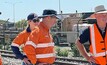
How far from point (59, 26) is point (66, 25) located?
0.72 metres

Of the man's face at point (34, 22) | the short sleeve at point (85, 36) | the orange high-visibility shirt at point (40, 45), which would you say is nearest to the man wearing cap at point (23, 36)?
the man's face at point (34, 22)

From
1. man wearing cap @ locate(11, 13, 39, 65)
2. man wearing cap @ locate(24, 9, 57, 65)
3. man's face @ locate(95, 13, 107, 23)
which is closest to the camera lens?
man's face @ locate(95, 13, 107, 23)

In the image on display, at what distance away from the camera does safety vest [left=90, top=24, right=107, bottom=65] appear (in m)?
5.46

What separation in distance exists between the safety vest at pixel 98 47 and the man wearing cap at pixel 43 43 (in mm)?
659

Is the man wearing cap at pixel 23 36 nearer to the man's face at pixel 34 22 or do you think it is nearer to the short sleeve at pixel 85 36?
the man's face at pixel 34 22

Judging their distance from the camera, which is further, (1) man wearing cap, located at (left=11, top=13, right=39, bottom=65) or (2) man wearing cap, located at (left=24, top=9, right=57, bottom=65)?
(1) man wearing cap, located at (left=11, top=13, right=39, bottom=65)

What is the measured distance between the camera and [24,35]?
655cm

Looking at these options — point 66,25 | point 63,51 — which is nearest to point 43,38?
point 63,51

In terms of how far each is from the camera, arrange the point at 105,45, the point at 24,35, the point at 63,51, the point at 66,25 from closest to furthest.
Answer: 1. the point at 105,45
2. the point at 24,35
3. the point at 63,51
4. the point at 66,25

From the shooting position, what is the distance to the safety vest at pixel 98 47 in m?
5.46

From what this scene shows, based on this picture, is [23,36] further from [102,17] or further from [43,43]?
[102,17]

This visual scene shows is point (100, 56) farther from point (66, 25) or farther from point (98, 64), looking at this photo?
point (66, 25)

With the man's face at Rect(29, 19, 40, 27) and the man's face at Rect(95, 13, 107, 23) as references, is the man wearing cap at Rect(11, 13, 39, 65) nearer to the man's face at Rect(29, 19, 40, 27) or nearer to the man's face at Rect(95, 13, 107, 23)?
the man's face at Rect(29, 19, 40, 27)

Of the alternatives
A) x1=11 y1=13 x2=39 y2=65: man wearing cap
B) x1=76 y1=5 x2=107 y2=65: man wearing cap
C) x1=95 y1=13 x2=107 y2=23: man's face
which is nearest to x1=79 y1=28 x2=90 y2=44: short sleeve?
x1=76 y1=5 x2=107 y2=65: man wearing cap
